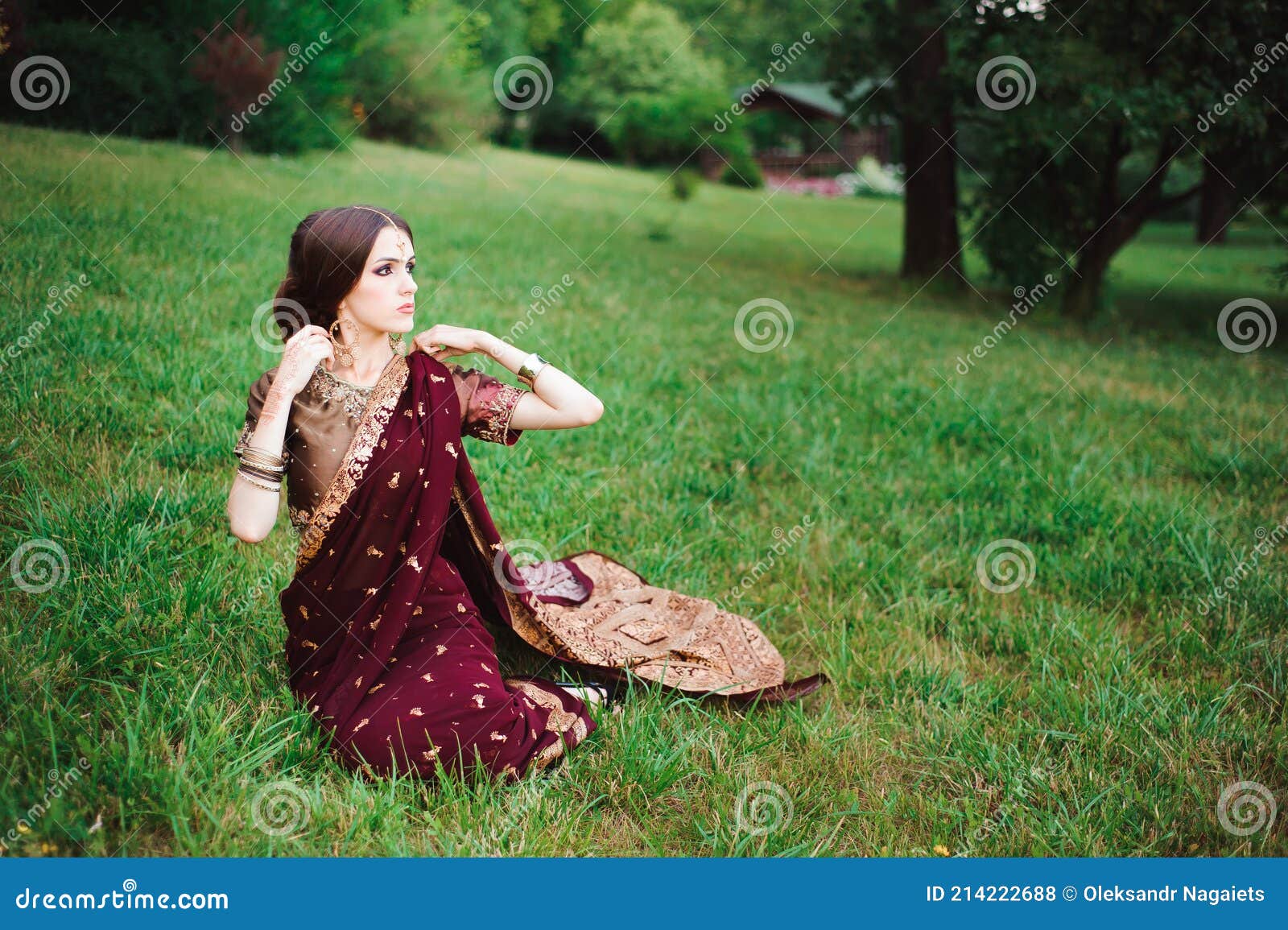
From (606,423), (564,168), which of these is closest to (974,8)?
(606,423)

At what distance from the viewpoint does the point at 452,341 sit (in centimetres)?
286

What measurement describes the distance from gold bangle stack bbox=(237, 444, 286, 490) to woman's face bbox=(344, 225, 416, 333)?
479 mm

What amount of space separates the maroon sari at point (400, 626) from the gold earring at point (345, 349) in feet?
0.35

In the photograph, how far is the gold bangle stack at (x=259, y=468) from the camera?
2.54m

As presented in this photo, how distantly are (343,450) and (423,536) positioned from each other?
1.08ft

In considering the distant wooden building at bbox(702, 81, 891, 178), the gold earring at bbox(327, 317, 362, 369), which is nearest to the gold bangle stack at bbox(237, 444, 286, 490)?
the gold earring at bbox(327, 317, 362, 369)

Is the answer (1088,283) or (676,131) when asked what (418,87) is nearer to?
(676,131)

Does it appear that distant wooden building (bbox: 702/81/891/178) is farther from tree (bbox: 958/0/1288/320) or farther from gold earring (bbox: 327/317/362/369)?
gold earring (bbox: 327/317/362/369)

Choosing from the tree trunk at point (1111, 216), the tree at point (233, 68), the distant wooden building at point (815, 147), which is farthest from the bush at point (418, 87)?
the distant wooden building at point (815, 147)

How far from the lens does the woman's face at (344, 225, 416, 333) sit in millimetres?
2709

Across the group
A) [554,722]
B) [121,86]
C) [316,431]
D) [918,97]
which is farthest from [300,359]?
[918,97]

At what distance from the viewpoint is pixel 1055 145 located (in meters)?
9.21

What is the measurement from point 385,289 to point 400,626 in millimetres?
946

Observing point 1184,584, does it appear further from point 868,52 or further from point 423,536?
point 868,52
